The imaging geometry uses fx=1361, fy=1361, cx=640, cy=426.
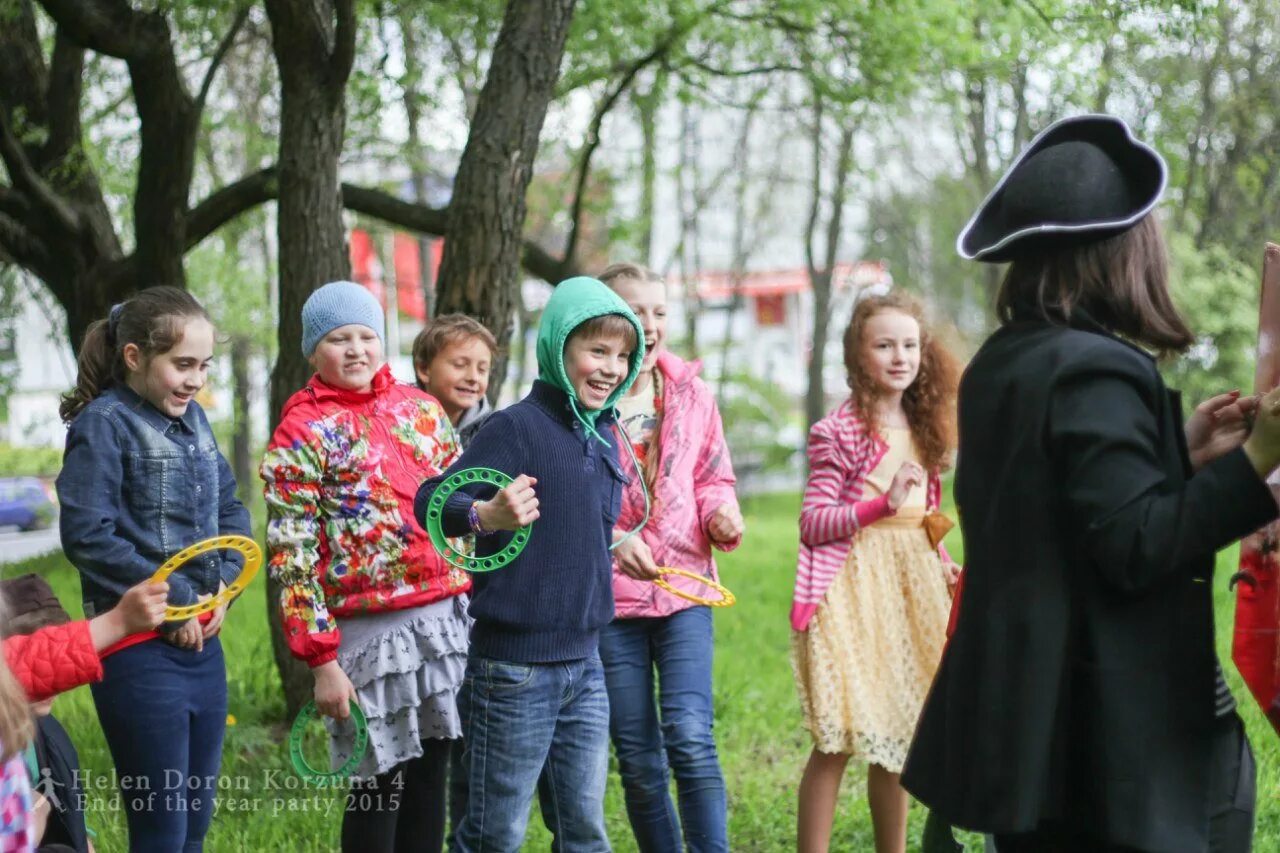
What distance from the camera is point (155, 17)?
20.4 feet

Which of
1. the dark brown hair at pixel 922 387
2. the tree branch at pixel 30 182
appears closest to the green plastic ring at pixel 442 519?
the dark brown hair at pixel 922 387

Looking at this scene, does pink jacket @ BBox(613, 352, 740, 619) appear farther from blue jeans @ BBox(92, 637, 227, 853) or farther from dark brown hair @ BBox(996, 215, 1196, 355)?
dark brown hair @ BBox(996, 215, 1196, 355)

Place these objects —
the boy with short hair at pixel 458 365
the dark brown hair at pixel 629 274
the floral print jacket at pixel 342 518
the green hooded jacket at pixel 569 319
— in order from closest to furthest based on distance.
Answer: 1. the green hooded jacket at pixel 569 319
2. the floral print jacket at pixel 342 518
3. the dark brown hair at pixel 629 274
4. the boy with short hair at pixel 458 365

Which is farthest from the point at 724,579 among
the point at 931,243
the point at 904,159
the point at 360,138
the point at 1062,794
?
the point at 931,243

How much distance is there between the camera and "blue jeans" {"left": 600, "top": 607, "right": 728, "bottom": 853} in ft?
Answer: 12.5

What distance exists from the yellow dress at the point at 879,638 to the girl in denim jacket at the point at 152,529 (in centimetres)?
173

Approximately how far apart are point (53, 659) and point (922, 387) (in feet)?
8.66

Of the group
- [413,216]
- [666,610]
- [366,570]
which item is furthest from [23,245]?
[666,610]

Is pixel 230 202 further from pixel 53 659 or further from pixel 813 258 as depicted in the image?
pixel 813 258

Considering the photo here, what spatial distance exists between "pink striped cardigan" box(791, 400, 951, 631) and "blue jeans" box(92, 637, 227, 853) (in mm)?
1718

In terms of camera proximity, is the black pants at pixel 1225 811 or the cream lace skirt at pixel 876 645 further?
the cream lace skirt at pixel 876 645

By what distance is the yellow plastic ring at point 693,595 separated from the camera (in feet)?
11.8

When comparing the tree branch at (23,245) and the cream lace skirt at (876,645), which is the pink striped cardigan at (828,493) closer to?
the cream lace skirt at (876,645)

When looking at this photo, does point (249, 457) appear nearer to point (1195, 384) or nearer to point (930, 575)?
point (1195, 384)
